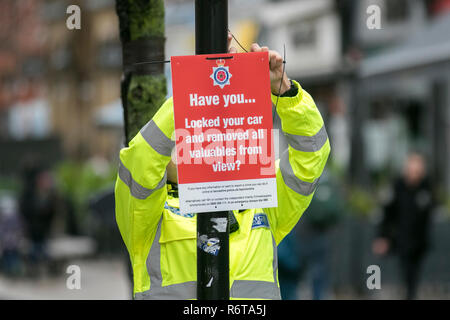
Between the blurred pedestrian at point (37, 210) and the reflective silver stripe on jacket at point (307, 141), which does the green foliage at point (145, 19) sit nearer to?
the reflective silver stripe on jacket at point (307, 141)

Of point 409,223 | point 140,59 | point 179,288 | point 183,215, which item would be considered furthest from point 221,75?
point 409,223

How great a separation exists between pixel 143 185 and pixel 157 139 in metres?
0.18

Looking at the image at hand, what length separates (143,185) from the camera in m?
2.85

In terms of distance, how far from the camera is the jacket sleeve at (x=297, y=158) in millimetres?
2936

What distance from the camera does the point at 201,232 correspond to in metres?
2.69

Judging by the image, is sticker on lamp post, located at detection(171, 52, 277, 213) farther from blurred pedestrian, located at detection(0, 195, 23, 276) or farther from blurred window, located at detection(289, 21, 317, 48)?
blurred window, located at detection(289, 21, 317, 48)

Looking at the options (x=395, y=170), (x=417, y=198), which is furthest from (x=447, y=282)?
(x=395, y=170)

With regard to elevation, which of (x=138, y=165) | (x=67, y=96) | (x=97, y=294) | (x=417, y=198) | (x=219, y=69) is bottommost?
(x=97, y=294)

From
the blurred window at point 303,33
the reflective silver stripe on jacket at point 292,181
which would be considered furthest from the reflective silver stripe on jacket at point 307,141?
the blurred window at point 303,33

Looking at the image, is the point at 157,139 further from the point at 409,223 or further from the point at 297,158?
the point at 409,223

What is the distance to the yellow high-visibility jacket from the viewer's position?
285cm

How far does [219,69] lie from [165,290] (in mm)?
928

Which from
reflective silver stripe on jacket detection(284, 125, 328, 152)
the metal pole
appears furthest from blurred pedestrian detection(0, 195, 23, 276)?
the metal pole

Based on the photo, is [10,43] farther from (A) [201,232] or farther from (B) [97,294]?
(A) [201,232]
